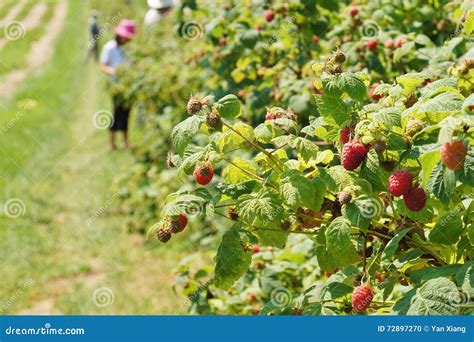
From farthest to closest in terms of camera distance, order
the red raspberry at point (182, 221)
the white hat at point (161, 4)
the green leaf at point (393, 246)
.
Result: the white hat at point (161, 4)
the red raspberry at point (182, 221)
the green leaf at point (393, 246)

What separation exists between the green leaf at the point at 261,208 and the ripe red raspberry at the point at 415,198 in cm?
31

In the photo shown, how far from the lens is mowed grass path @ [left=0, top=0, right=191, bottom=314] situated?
4781 millimetres

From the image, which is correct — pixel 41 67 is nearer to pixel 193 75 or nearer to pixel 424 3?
pixel 193 75

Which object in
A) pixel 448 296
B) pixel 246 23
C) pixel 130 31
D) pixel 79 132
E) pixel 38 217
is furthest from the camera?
pixel 79 132

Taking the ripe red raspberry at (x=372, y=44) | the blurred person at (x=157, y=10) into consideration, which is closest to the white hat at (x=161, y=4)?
the blurred person at (x=157, y=10)

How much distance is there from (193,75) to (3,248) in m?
1.96

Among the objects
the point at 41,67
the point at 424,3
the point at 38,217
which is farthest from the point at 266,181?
the point at 41,67

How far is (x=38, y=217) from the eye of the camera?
6457 millimetres

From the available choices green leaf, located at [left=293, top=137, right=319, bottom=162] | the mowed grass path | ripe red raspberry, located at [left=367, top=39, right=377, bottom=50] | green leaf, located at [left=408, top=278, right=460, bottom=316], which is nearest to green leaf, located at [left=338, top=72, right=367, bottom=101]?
green leaf, located at [left=293, top=137, right=319, bottom=162]

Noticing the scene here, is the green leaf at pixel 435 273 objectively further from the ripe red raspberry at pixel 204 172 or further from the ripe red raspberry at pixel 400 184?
the ripe red raspberry at pixel 204 172

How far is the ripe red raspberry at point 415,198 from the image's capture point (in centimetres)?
174

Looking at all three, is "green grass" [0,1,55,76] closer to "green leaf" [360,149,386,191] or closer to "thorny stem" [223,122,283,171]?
"thorny stem" [223,122,283,171]

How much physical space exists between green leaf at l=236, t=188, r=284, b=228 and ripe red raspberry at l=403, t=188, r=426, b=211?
0.31 meters

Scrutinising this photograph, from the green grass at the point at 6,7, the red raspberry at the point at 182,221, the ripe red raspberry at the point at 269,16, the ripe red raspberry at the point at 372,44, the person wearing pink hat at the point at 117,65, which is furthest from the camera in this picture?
the green grass at the point at 6,7
